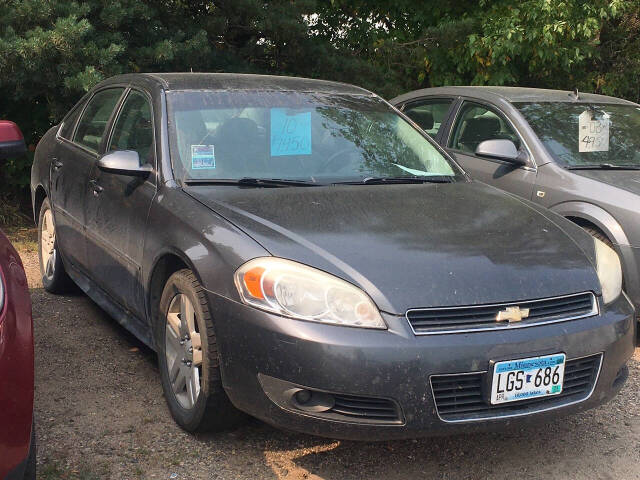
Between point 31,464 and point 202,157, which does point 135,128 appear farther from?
point 31,464

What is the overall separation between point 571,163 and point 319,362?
3305 millimetres

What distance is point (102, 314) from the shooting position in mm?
5383

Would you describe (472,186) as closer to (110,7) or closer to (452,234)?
(452,234)

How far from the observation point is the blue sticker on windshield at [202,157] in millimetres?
3947

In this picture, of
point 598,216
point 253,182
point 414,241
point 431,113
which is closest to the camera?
point 414,241

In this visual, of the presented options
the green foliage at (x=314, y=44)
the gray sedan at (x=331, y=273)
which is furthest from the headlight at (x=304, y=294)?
the green foliage at (x=314, y=44)

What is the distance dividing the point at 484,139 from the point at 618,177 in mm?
1207

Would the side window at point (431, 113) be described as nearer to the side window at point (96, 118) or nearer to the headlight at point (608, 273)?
the side window at point (96, 118)

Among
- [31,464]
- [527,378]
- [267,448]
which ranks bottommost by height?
[267,448]

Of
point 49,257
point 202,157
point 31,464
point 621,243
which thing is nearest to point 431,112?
point 621,243

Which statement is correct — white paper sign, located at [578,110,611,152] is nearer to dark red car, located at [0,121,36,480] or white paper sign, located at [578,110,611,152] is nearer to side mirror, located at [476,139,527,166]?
side mirror, located at [476,139,527,166]

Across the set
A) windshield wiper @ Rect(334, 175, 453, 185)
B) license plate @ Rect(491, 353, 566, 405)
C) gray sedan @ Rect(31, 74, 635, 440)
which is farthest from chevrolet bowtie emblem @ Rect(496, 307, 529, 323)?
windshield wiper @ Rect(334, 175, 453, 185)

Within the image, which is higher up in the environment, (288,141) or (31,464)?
(288,141)

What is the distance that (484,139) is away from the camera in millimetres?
6281
